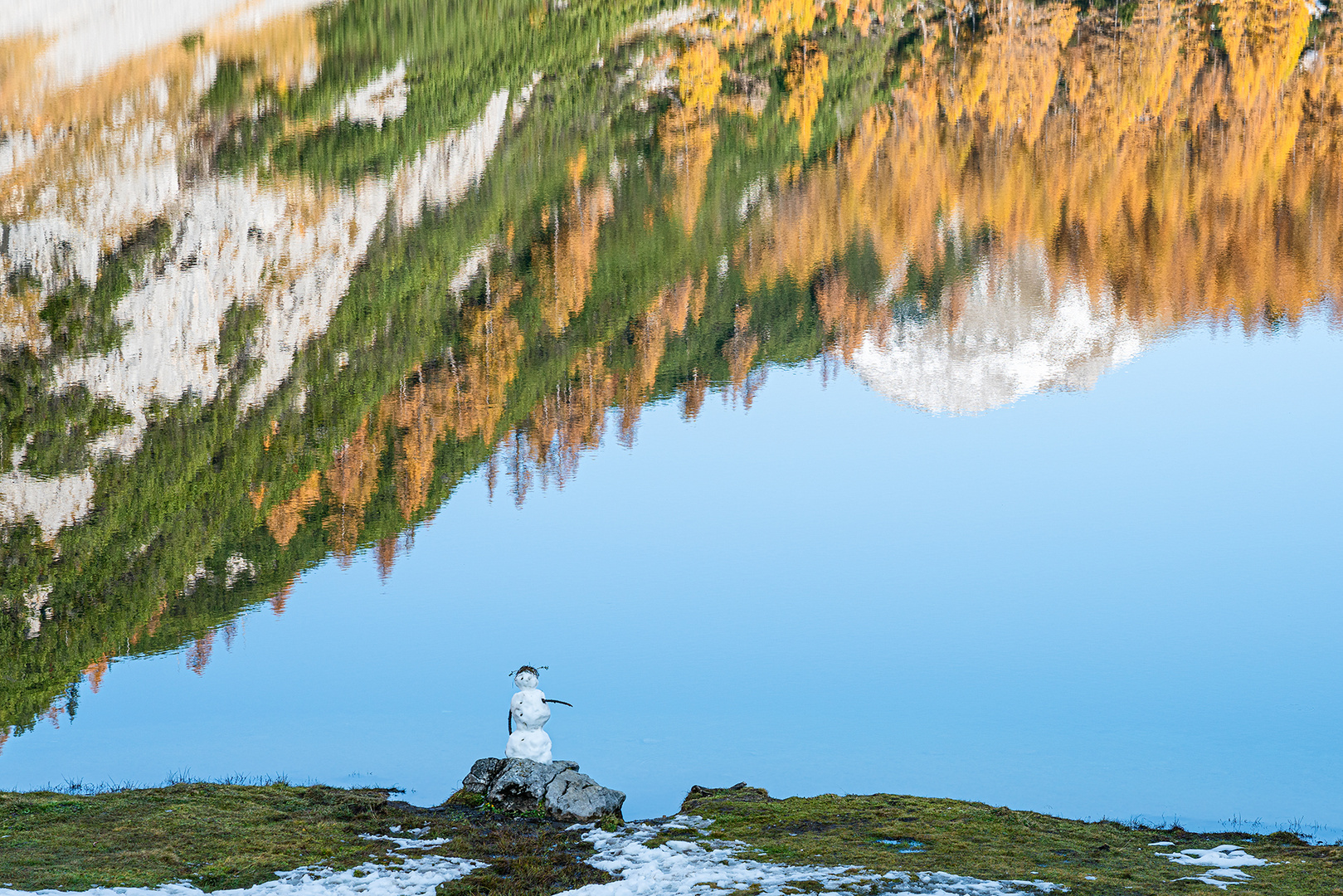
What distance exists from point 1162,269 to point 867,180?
18.2m

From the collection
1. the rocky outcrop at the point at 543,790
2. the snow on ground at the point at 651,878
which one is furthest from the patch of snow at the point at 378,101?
the snow on ground at the point at 651,878

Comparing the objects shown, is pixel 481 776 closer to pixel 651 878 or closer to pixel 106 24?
pixel 651 878

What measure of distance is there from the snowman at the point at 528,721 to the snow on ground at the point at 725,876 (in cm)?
257

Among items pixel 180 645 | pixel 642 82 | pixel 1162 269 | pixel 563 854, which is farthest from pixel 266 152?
pixel 563 854

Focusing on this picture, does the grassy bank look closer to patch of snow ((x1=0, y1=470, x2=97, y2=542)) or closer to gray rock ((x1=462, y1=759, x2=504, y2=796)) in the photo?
gray rock ((x1=462, y1=759, x2=504, y2=796))

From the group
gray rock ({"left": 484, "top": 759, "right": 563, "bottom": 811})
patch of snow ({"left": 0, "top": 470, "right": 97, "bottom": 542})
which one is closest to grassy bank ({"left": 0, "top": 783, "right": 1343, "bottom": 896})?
gray rock ({"left": 484, "top": 759, "right": 563, "bottom": 811})

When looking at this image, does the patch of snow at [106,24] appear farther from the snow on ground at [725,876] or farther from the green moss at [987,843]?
the snow on ground at [725,876]

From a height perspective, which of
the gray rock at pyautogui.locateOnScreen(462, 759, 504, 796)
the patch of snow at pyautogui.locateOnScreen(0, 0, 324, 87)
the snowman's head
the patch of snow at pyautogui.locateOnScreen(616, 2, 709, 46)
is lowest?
the gray rock at pyautogui.locateOnScreen(462, 759, 504, 796)

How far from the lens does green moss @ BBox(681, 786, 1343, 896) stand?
46.4 feet

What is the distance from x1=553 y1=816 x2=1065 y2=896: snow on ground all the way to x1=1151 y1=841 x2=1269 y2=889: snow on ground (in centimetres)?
192

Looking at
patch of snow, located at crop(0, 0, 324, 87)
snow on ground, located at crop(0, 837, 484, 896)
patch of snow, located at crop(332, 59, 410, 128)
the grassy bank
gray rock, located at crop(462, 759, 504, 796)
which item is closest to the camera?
snow on ground, located at crop(0, 837, 484, 896)

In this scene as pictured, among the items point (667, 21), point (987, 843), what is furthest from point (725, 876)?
point (667, 21)

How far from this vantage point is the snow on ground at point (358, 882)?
13.7 meters

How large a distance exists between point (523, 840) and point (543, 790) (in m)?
1.54
